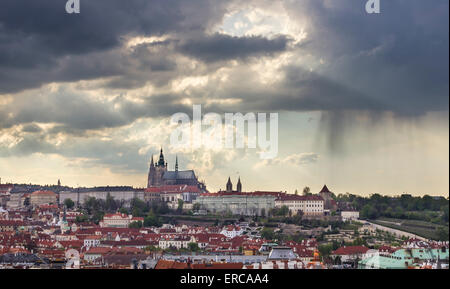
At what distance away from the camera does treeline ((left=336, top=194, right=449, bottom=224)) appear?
48.9 m

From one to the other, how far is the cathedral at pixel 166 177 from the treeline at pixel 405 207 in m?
21.1

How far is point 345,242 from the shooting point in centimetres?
4009

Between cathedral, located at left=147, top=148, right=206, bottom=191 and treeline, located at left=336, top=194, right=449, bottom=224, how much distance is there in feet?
69.1

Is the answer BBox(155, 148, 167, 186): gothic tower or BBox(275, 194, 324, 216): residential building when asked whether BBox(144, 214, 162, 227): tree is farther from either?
BBox(155, 148, 167, 186): gothic tower

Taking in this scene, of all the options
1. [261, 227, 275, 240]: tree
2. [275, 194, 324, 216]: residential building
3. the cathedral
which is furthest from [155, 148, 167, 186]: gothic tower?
[261, 227, 275, 240]: tree

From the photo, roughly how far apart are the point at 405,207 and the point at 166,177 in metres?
26.4

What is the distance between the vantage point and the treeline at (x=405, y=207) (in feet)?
160

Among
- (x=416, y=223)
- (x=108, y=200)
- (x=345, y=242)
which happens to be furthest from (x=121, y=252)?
(x=108, y=200)

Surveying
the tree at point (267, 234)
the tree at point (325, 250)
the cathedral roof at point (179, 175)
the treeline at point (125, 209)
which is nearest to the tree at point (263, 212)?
the treeline at point (125, 209)

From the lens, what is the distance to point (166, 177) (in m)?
74.1
